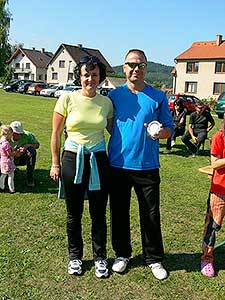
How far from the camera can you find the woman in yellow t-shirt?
3188mm

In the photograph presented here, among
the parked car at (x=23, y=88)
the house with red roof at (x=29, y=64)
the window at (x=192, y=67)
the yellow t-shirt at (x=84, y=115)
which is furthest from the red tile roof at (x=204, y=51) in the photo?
the yellow t-shirt at (x=84, y=115)

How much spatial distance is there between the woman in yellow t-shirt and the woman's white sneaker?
1.47ft

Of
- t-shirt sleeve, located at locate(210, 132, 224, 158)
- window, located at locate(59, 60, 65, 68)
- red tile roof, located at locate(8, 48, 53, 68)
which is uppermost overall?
red tile roof, located at locate(8, 48, 53, 68)

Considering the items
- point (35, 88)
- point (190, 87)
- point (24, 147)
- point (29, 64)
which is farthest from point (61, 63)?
point (24, 147)

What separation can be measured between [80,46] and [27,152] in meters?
61.5

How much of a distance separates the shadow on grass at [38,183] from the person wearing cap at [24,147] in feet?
0.43

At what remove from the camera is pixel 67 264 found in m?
3.71

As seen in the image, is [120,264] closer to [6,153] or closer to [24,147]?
[6,153]

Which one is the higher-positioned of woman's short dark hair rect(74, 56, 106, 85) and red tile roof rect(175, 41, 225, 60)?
red tile roof rect(175, 41, 225, 60)

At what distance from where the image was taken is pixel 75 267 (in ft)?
11.6

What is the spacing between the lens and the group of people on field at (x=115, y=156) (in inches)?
126

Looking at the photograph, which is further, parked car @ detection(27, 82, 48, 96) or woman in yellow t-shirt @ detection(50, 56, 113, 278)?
parked car @ detection(27, 82, 48, 96)

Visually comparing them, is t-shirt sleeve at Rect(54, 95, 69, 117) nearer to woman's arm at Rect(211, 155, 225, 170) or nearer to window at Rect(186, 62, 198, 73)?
woman's arm at Rect(211, 155, 225, 170)

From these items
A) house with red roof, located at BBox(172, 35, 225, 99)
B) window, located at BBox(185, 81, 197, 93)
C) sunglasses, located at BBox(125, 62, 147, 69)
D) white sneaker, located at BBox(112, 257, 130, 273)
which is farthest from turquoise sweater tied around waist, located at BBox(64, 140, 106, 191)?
window, located at BBox(185, 81, 197, 93)
